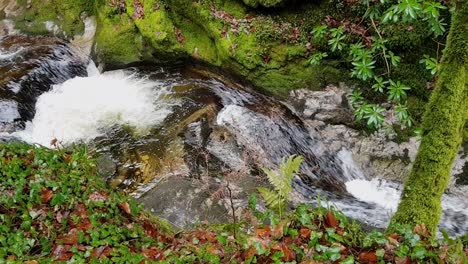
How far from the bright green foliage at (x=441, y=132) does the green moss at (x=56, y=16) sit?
10.5 meters

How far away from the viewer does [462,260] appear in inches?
109

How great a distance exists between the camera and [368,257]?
118 inches

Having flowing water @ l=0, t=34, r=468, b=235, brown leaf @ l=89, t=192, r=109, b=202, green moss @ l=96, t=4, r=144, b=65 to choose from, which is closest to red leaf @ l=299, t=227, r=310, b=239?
brown leaf @ l=89, t=192, r=109, b=202

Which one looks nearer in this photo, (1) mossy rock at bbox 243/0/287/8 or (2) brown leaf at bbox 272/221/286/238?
A: (2) brown leaf at bbox 272/221/286/238

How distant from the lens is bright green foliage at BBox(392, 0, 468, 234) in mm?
3379

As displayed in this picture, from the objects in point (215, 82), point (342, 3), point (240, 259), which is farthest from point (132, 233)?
point (342, 3)

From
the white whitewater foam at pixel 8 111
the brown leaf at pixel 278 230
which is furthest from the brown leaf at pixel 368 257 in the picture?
the white whitewater foam at pixel 8 111

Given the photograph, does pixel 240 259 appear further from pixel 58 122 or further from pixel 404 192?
pixel 58 122

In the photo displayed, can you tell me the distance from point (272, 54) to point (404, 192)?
18.7 ft

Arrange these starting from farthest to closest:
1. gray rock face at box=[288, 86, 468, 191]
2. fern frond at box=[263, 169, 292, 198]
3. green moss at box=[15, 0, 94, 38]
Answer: green moss at box=[15, 0, 94, 38]
gray rock face at box=[288, 86, 468, 191]
fern frond at box=[263, 169, 292, 198]

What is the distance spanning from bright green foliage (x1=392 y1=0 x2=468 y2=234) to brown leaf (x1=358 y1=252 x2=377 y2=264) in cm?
93

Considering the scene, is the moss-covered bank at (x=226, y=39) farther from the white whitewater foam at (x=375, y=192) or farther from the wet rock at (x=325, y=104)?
the white whitewater foam at (x=375, y=192)

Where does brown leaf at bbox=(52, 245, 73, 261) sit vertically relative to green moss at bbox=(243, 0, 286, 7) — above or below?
below

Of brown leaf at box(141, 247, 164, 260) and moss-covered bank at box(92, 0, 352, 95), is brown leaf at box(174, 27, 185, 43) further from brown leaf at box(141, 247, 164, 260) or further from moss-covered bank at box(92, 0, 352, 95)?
brown leaf at box(141, 247, 164, 260)
